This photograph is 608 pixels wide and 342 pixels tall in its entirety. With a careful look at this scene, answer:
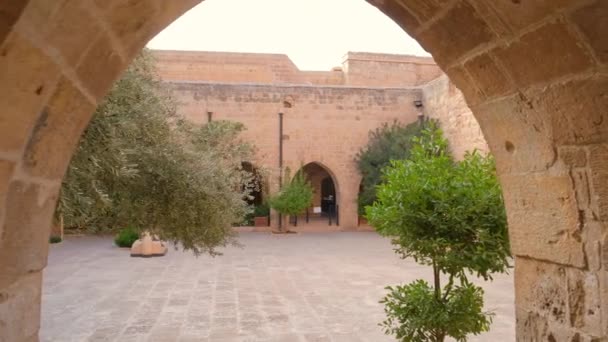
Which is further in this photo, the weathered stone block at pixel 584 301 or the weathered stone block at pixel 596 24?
the weathered stone block at pixel 584 301

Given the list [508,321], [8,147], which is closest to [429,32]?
[8,147]

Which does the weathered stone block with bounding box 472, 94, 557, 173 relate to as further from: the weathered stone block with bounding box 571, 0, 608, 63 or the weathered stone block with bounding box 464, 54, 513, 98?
the weathered stone block with bounding box 571, 0, 608, 63

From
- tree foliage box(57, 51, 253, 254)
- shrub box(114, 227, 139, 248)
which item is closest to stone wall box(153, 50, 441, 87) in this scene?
shrub box(114, 227, 139, 248)

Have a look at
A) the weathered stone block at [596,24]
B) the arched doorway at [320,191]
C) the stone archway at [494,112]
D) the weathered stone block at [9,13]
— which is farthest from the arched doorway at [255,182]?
the weathered stone block at [9,13]

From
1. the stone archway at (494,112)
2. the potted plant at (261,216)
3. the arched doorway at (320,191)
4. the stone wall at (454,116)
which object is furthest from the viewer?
the arched doorway at (320,191)

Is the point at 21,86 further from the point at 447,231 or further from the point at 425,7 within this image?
the point at 447,231

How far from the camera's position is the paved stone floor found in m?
5.81

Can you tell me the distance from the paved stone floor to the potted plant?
16.9ft

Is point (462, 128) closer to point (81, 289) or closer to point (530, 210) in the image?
point (81, 289)

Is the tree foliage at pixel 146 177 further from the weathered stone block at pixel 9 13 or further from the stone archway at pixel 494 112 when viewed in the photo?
the weathered stone block at pixel 9 13

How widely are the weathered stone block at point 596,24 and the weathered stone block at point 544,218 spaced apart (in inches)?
19.1

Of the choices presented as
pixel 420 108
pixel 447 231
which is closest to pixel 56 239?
pixel 420 108

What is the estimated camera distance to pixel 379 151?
17.6 meters

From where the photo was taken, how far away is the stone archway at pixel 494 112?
1453mm
